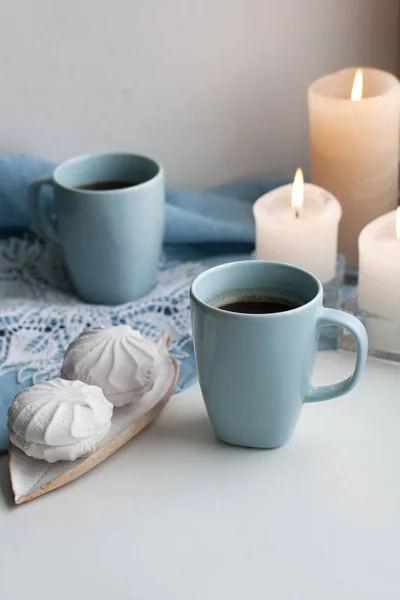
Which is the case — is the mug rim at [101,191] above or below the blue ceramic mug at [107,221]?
above

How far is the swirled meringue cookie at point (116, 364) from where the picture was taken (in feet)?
2.03

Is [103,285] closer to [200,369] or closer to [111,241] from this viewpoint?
[111,241]

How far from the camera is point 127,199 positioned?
2.52 feet

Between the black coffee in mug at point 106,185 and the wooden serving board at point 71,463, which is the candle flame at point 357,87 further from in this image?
the wooden serving board at point 71,463

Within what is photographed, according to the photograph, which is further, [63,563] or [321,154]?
[321,154]

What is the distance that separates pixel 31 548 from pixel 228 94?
54 cm

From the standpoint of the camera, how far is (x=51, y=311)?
2.61ft

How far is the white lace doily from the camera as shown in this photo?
731mm

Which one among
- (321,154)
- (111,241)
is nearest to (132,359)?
(111,241)

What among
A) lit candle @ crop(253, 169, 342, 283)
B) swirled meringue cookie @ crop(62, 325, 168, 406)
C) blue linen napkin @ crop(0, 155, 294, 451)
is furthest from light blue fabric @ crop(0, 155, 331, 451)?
swirled meringue cookie @ crop(62, 325, 168, 406)

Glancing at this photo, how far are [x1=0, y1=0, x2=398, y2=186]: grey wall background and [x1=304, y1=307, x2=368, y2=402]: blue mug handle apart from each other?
41 cm

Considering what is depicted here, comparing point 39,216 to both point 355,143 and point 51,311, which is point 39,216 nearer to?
point 51,311

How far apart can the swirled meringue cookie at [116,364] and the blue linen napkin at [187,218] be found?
25 cm

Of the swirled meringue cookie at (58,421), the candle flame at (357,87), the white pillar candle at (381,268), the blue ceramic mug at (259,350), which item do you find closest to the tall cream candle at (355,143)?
the candle flame at (357,87)
